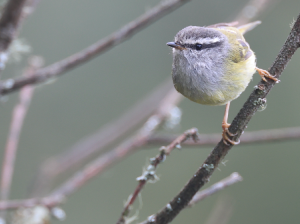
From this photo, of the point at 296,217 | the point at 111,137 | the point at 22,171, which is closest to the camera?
the point at 111,137

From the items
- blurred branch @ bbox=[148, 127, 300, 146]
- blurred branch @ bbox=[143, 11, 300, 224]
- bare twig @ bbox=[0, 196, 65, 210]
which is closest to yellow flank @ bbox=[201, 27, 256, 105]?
blurred branch @ bbox=[148, 127, 300, 146]

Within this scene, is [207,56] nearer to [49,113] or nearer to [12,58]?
[12,58]

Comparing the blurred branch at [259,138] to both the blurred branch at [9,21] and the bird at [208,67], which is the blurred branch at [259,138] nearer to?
the bird at [208,67]

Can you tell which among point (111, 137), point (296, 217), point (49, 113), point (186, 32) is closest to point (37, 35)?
point (49, 113)

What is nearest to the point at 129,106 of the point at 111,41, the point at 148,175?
the point at 111,41

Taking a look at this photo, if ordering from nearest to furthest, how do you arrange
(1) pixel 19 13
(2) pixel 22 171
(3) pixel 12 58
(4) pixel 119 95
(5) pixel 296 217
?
(1) pixel 19 13 < (3) pixel 12 58 < (5) pixel 296 217 < (2) pixel 22 171 < (4) pixel 119 95
